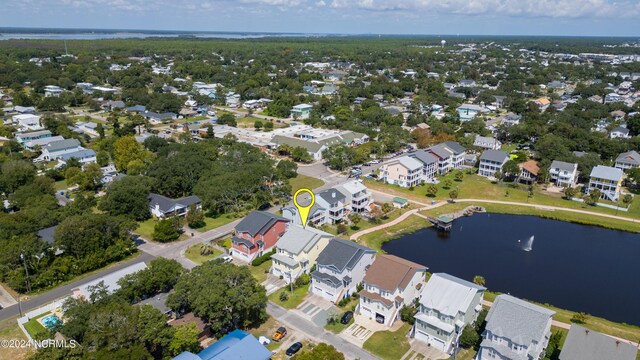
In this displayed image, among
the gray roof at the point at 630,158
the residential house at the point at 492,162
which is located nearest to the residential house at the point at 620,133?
the gray roof at the point at 630,158

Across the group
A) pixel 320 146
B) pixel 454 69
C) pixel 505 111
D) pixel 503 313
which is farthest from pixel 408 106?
pixel 503 313

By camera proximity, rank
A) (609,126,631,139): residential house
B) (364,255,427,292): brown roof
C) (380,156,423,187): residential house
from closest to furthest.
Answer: (364,255,427,292): brown roof < (380,156,423,187): residential house < (609,126,631,139): residential house

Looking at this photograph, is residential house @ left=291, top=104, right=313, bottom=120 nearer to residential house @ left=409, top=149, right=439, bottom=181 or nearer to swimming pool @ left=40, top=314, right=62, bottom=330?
residential house @ left=409, top=149, right=439, bottom=181

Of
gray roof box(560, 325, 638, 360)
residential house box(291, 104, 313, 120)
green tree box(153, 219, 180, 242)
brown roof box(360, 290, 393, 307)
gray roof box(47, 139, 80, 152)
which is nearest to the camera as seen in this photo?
gray roof box(560, 325, 638, 360)

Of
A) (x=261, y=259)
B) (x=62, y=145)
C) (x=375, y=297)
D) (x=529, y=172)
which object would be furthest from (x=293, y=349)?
(x=62, y=145)

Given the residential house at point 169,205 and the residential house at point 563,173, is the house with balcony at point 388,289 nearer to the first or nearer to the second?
the residential house at point 169,205

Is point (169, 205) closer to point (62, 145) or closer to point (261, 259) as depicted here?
point (261, 259)

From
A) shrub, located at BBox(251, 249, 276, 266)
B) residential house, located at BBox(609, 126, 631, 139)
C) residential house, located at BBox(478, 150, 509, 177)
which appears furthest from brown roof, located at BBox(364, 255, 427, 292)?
residential house, located at BBox(609, 126, 631, 139)
